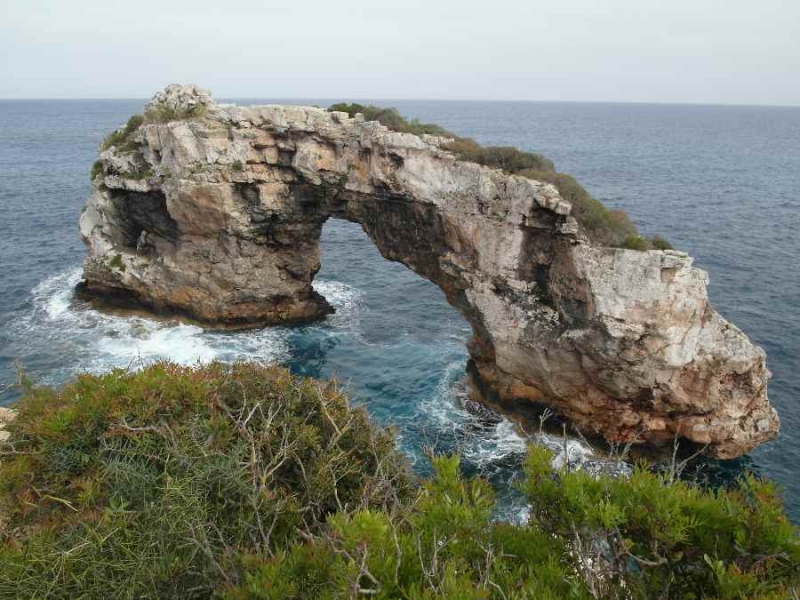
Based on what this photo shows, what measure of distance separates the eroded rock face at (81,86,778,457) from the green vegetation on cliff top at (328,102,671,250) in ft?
2.60

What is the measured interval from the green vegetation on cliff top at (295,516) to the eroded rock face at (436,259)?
42.9 ft

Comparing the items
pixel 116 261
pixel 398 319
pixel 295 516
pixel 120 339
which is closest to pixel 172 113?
pixel 116 261

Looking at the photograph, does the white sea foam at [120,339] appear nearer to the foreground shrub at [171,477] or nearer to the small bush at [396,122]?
the small bush at [396,122]

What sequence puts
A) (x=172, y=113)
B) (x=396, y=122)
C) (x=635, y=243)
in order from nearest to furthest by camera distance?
(x=635, y=243)
(x=396, y=122)
(x=172, y=113)

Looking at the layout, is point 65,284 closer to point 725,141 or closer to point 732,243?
point 732,243

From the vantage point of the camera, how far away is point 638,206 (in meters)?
64.9

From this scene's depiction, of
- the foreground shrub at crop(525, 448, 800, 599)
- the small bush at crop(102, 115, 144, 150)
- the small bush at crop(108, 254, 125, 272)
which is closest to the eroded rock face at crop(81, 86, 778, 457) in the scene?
the small bush at crop(108, 254, 125, 272)

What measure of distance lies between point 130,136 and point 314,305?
16.1 metres

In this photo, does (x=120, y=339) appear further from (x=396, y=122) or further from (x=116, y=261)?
(x=396, y=122)

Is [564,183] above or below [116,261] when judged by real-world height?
above

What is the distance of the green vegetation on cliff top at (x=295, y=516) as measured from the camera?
749 cm

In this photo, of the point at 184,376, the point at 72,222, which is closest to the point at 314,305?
the point at 184,376

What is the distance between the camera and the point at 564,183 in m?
25.3

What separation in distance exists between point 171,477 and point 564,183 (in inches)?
798
